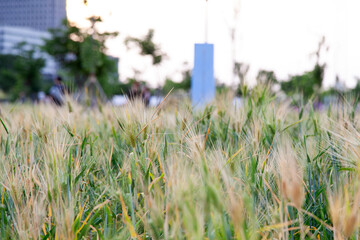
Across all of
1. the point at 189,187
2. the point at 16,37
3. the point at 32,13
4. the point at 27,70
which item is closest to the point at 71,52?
the point at 27,70

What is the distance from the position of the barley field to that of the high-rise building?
123m

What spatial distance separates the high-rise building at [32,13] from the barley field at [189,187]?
404ft

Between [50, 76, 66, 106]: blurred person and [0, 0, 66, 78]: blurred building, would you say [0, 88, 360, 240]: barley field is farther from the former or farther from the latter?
[0, 0, 66, 78]: blurred building

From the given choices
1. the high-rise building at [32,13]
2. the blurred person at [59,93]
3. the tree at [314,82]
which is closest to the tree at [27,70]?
the tree at [314,82]

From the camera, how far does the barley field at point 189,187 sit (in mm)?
792

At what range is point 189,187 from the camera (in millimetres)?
775

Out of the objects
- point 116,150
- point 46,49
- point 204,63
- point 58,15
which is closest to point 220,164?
point 116,150

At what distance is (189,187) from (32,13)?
130440 mm

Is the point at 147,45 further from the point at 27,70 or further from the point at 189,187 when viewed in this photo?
the point at 189,187

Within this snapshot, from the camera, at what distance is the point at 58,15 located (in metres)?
117

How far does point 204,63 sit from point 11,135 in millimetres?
2616

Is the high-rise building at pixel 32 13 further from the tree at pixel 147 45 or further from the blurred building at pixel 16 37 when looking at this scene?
the tree at pixel 147 45

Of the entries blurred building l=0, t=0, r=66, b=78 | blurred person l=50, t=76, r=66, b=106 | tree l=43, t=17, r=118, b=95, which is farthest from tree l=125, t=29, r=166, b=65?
blurred building l=0, t=0, r=66, b=78

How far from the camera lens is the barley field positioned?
0.79m
